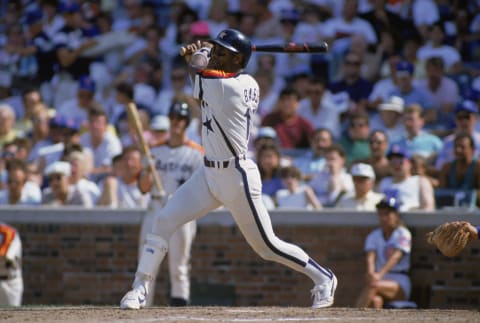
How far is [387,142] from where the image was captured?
11.9m

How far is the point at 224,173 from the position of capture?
7555mm

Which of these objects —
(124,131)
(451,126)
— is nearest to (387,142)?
(451,126)

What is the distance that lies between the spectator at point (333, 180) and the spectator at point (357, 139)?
19.2 inches

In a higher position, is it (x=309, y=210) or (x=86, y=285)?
(x=309, y=210)

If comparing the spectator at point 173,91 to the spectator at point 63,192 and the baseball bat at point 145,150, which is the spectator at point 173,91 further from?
the baseball bat at point 145,150

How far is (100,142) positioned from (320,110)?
2.64 meters

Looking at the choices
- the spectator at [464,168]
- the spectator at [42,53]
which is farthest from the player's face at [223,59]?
the spectator at [42,53]

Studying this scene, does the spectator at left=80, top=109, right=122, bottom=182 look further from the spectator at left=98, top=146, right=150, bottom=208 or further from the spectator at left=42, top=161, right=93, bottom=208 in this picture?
the spectator at left=98, top=146, right=150, bottom=208

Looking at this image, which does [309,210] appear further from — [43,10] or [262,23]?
[43,10]

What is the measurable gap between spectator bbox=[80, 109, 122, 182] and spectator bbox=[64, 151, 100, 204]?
22.1 inches

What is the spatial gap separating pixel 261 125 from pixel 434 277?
2993 millimetres

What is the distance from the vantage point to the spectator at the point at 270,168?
451 inches

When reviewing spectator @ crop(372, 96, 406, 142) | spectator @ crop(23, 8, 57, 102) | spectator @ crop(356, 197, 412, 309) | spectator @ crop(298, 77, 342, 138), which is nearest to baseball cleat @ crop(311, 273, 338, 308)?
spectator @ crop(356, 197, 412, 309)

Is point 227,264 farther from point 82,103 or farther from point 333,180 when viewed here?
point 82,103
